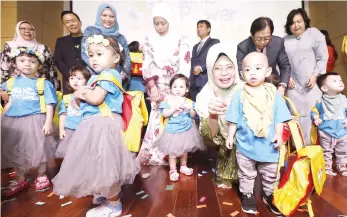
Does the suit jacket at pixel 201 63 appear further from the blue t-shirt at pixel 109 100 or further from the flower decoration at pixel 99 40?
the flower decoration at pixel 99 40

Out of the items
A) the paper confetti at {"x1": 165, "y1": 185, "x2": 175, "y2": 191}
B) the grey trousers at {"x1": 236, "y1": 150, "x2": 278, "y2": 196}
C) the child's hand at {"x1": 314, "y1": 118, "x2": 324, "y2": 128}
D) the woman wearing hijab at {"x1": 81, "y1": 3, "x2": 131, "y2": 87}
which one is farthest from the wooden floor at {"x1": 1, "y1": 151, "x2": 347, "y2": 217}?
the woman wearing hijab at {"x1": 81, "y1": 3, "x2": 131, "y2": 87}

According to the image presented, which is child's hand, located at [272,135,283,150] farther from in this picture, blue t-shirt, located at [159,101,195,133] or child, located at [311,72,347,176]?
child, located at [311,72,347,176]

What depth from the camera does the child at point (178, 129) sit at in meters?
2.52

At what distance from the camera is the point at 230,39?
4262mm

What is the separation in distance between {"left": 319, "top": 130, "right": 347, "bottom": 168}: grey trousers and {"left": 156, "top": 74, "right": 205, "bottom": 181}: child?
3.90ft

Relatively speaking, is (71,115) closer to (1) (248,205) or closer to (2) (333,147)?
(1) (248,205)

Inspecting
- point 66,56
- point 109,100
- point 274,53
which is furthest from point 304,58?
point 66,56

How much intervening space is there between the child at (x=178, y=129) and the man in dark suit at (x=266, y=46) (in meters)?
0.62

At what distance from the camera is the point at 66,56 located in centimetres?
308

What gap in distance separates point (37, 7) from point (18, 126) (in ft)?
9.64

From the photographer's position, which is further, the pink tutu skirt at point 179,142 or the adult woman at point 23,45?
the adult woman at point 23,45

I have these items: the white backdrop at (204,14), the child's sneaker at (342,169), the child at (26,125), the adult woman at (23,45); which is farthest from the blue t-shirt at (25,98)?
the child's sneaker at (342,169)

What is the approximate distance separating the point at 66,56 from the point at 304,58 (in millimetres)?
2716

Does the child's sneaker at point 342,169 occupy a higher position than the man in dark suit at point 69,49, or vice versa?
the man in dark suit at point 69,49
